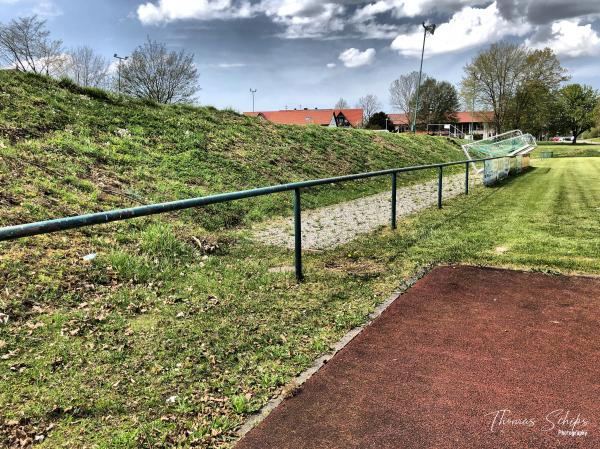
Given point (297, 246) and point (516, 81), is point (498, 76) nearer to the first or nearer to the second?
point (516, 81)

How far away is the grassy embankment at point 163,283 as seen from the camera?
293cm

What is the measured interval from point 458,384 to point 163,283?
134 inches

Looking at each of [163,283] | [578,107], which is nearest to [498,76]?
[578,107]

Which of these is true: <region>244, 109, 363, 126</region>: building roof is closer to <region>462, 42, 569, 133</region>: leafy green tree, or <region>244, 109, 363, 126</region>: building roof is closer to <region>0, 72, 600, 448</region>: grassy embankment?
<region>462, 42, 569, 133</region>: leafy green tree

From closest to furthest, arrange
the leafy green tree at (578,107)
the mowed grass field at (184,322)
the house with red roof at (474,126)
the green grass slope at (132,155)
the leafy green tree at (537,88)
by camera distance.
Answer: the mowed grass field at (184,322) < the green grass slope at (132,155) < the leafy green tree at (537,88) < the house with red roof at (474,126) < the leafy green tree at (578,107)

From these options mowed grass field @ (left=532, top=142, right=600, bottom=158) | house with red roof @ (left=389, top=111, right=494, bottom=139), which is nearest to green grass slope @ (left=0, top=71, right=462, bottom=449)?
mowed grass field @ (left=532, top=142, right=600, bottom=158)

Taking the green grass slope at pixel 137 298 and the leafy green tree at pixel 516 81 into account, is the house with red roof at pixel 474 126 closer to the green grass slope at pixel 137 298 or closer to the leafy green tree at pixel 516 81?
the leafy green tree at pixel 516 81

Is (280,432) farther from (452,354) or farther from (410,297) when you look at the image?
(410,297)

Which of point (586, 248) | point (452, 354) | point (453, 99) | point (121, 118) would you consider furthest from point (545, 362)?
point (453, 99)

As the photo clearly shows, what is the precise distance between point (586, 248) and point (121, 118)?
34.7ft

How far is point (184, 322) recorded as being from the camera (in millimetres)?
4234

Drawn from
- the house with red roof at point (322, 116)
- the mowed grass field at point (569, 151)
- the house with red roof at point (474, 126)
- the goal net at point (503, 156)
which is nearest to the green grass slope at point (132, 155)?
the goal net at point (503, 156)

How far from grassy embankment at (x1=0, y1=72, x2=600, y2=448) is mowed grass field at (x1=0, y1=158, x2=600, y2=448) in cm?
2

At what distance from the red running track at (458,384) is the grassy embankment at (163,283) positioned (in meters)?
0.31
